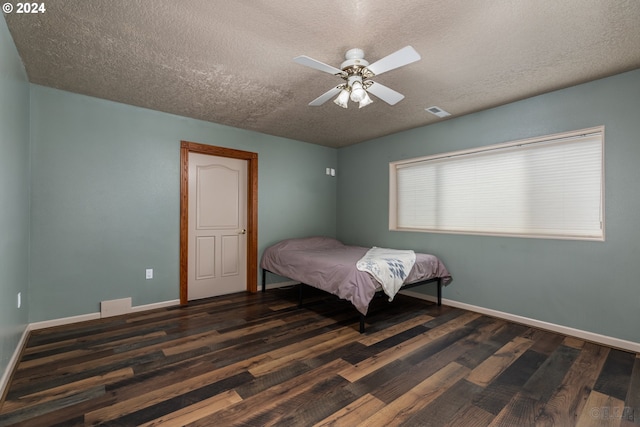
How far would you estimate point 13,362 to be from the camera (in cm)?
218

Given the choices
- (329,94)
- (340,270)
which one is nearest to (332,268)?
(340,270)

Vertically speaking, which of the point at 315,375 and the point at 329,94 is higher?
the point at 329,94

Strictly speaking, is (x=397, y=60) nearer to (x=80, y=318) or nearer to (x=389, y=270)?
(x=389, y=270)

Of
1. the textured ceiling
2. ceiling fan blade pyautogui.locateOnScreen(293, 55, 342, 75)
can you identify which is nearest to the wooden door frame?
the textured ceiling

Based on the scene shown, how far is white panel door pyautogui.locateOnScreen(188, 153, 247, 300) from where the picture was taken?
4.03m

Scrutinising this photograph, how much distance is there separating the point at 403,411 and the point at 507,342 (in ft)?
5.12

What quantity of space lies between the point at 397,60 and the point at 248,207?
3167 millimetres

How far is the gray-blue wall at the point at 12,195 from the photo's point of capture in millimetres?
1919

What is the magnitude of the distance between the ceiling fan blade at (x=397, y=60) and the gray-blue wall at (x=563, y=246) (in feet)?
5.46

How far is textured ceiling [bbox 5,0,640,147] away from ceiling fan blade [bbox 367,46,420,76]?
7.8 inches

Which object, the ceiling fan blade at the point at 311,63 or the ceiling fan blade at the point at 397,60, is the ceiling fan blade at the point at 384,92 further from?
the ceiling fan blade at the point at 311,63

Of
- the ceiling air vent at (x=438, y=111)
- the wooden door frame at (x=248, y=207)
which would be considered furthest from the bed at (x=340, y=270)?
the ceiling air vent at (x=438, y=111)

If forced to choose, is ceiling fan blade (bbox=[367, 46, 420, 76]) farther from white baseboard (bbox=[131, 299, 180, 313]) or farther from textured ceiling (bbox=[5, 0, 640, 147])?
white baseboard (bbox=[131, 299, 180, 313])

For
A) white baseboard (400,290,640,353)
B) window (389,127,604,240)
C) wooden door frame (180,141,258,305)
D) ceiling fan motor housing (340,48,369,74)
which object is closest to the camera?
ceiling fan motor housing (340,48,369,74)
